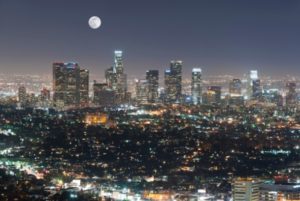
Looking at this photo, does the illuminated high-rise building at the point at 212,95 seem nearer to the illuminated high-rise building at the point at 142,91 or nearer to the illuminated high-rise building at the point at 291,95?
the illuminated high-rise building at the point at 142,91

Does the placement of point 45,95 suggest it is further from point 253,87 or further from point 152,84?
point 253,87

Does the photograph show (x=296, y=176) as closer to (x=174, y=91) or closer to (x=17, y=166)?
(x=17, y=166)

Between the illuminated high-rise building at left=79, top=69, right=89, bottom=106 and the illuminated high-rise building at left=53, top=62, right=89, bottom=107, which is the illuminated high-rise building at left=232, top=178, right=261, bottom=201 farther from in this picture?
the illuminated high-rise building at left=79, top=69, right=89, bottom=106

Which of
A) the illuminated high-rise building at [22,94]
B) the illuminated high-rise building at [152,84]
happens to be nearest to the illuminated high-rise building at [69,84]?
the illuminated high-rise building at [22,94]

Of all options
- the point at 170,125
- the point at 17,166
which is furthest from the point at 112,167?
the point at 170,125

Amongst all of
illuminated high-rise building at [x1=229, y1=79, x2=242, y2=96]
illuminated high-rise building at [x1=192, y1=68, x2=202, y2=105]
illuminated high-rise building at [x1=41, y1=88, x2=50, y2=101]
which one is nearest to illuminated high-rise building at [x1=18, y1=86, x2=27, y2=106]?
illuminated high-rise building at [x1=41, y1=88, x2=50, y2=101]

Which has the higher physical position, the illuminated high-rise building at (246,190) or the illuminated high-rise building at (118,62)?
the illuminated high-rise building at (118,62)
